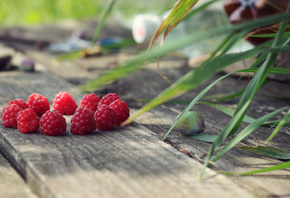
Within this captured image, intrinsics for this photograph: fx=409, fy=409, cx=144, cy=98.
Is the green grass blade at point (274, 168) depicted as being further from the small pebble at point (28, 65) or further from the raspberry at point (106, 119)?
the small pebble at point (28, 65)

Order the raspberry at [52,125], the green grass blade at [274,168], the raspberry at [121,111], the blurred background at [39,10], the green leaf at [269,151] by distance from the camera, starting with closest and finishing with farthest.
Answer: the green grass blade at [274,168] → the green leaf at [269,151] → the raspberry at [52,125] → the raspberry at [121,111] → the blurred background at [39,10]

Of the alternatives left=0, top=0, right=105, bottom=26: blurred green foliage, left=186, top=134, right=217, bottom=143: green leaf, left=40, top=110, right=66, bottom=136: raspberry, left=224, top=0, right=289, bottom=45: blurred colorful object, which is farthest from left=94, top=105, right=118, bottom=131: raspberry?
left=0, top=0, right=105, bottom=26: blurred green foliage

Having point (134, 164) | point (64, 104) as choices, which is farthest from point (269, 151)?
point (64, 104)

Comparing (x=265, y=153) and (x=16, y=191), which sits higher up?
(x=265, y=153)

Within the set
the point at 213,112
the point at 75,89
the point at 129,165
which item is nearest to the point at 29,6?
the point at 75,89

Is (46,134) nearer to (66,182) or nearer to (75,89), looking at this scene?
(66,182)

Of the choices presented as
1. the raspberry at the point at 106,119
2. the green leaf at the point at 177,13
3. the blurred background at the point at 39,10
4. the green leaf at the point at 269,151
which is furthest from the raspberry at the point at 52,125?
the blurred background at the point at 39,10

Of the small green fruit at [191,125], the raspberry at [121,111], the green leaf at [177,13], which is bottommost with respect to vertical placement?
the raspberry at [121,111]
